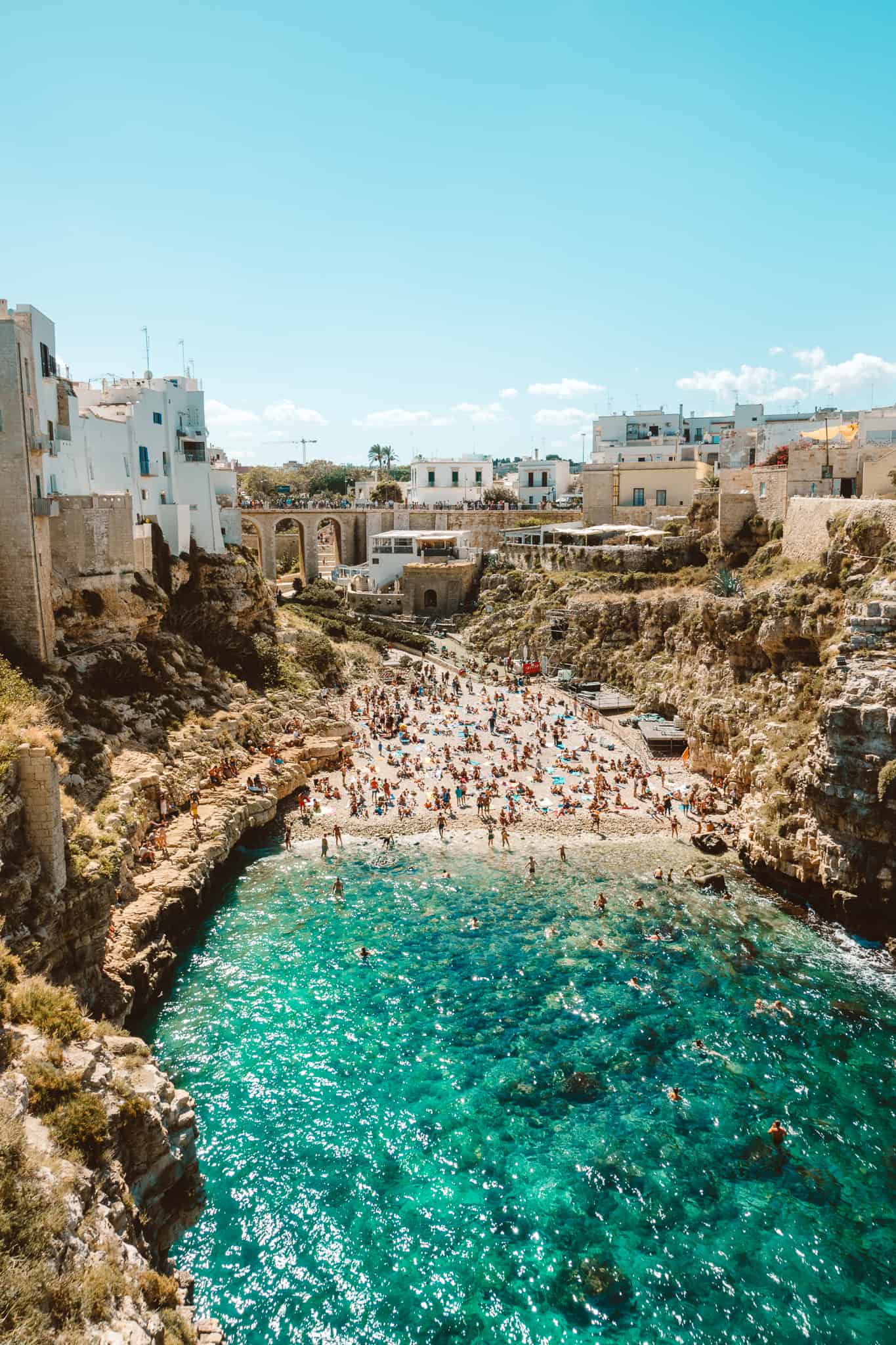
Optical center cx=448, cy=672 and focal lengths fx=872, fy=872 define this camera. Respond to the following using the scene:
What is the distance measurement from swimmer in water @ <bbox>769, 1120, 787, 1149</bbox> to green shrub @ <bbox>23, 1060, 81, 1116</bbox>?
1243 centimetres

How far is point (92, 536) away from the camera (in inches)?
1151

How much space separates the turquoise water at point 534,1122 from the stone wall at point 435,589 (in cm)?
3596

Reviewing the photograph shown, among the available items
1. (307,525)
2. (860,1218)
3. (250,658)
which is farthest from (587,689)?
(860,1218)

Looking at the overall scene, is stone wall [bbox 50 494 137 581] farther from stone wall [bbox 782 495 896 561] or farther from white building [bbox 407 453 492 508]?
white building [bbox 407 453 492 508]

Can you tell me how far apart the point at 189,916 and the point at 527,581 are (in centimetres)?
3663

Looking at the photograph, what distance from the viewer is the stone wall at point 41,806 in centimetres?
1702

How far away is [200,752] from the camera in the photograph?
31.2 m

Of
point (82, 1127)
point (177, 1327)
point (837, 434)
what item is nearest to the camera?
point (177, 1327)

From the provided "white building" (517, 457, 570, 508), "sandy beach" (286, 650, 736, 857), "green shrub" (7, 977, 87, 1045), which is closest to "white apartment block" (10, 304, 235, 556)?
"sandy beach" (286, 650, 736, 857)

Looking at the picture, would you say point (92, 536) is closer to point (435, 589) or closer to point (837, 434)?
point (435, 589)

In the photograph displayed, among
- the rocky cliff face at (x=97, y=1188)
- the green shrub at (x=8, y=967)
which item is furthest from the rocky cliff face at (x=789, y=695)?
the green shrub at (x=8, y=967)

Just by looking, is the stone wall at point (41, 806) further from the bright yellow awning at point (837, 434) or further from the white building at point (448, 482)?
the white building at point (448, 482)

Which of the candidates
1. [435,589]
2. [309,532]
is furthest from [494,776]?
[309,532]

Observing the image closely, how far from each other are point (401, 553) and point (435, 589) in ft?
14.5
